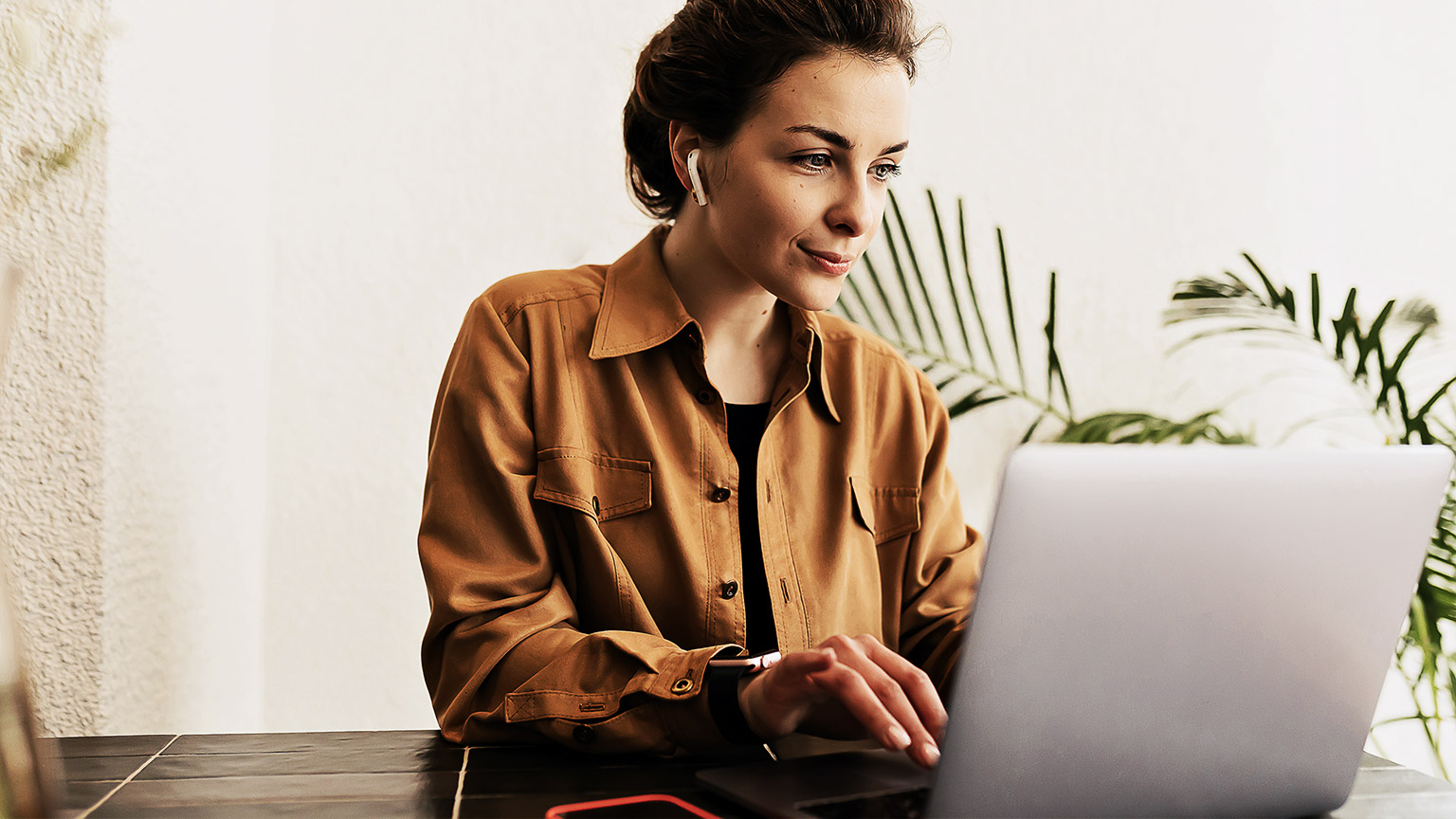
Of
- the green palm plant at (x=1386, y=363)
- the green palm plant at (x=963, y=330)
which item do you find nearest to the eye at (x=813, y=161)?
the green palm plant at (x=963, y=330)

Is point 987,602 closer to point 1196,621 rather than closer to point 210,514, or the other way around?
point 1196,621

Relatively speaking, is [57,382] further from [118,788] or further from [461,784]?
[461,784]

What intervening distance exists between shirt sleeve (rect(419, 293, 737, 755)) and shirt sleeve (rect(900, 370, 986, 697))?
0.41 m

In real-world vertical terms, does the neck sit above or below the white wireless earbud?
below

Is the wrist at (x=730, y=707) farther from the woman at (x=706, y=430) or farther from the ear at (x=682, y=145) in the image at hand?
the ear at (x=682, y=145)

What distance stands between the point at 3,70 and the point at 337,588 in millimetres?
1064

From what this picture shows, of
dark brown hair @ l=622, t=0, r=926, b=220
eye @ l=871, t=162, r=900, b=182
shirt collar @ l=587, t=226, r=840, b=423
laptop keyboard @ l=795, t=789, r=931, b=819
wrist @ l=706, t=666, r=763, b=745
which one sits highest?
dark brown hair @ l=622, t=0, r=926, b=220

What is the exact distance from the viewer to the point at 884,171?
1236mm

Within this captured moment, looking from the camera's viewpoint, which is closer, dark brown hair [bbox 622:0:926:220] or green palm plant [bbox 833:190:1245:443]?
dark brown hair [bbox 622:0:926:220]

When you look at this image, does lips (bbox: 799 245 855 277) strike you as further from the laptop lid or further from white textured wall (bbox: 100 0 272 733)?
white textured wall (bbox: 100 0 272 733)

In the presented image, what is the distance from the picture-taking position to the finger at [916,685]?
0.75 m

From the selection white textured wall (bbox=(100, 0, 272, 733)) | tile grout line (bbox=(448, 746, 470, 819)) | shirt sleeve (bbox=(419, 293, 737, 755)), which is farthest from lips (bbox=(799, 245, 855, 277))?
white textured wall (bbox=(100, 0, 272, 733))

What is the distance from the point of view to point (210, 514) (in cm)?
159

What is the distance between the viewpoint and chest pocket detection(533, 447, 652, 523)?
1.14 m
